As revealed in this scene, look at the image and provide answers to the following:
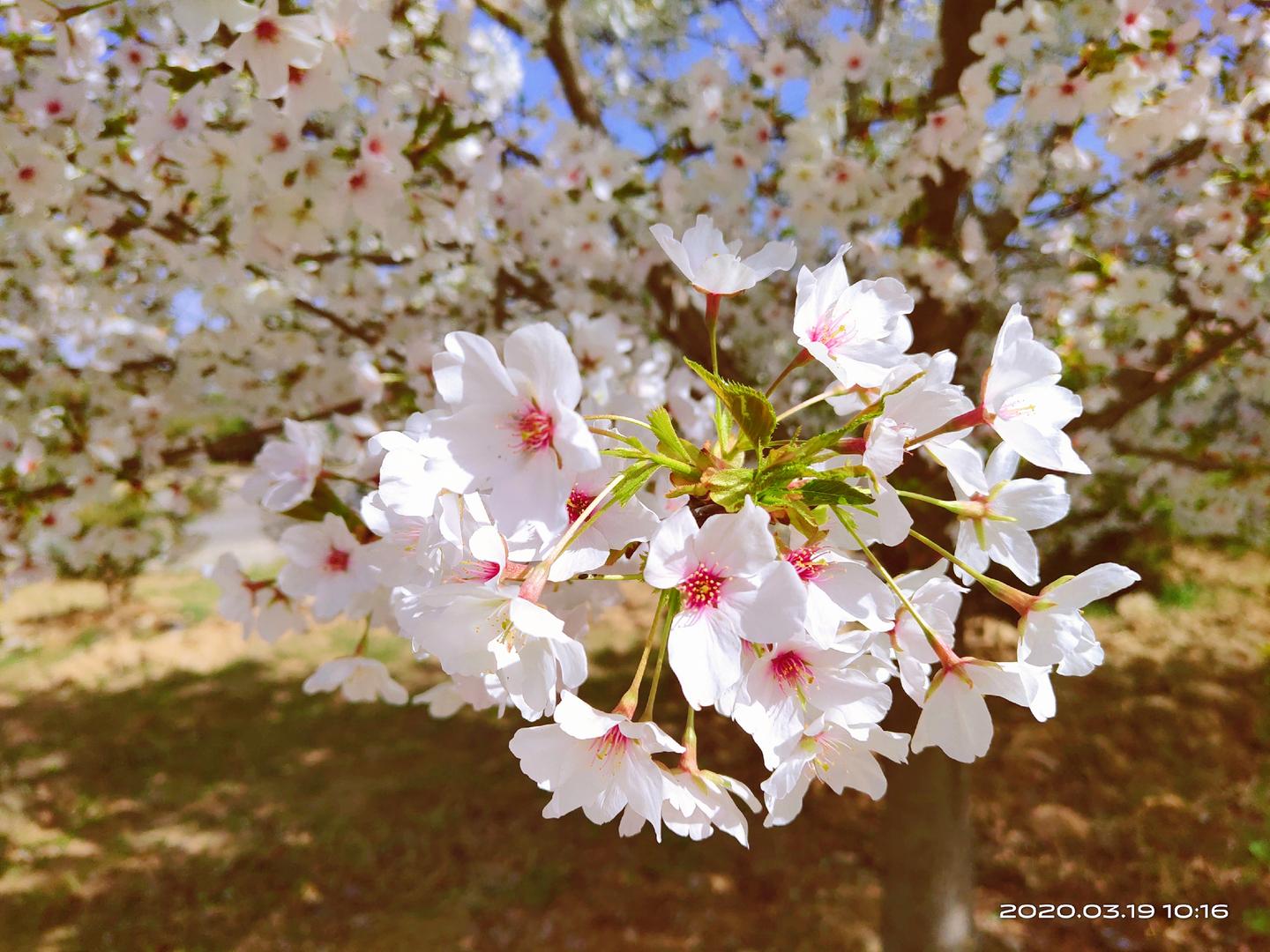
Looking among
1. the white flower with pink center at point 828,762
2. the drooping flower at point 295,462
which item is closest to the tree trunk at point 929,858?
the white flower with pink center at point 828,762

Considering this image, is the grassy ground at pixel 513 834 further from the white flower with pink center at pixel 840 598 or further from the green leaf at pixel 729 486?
the green leaf at pixel 729 486

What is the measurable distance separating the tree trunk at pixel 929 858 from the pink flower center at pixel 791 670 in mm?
2561

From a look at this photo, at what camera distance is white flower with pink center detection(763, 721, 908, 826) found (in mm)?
920

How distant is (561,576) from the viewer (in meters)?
0.87

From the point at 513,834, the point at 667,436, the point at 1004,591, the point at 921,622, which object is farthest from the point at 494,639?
the point at 513,834

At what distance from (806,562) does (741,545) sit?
166 millimetres

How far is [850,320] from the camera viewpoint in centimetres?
104

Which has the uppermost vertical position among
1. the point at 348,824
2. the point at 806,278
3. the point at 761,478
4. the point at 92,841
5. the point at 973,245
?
the point at 973,245

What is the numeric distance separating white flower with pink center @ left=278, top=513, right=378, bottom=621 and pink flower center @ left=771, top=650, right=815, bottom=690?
85 centimetres

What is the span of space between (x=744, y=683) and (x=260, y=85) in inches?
63.9

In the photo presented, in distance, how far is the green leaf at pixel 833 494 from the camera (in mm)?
851

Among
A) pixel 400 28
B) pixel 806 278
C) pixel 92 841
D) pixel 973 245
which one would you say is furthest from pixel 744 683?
pixel 92 841

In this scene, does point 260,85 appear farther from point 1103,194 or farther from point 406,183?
point 1103,194

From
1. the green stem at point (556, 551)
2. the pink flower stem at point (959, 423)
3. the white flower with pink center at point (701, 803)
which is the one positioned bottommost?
the white flower with pink center at point (701, 803)
